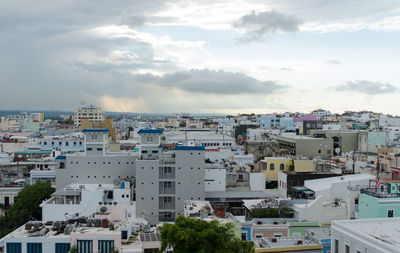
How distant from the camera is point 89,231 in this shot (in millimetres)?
21188

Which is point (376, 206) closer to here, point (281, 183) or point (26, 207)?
point (281, 183)

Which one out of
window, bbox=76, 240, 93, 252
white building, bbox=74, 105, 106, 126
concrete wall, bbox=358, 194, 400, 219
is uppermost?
white building, bbox=74, 105, 106, 126

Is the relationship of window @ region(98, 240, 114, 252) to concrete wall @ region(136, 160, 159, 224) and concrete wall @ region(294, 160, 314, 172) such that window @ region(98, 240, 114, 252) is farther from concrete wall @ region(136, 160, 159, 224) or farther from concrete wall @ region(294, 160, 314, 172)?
concrete wall @ region(294, 160, 314, 172)

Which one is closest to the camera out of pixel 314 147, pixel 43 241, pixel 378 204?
pixel 43 241

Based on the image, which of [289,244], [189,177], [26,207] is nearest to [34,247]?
[289,244]

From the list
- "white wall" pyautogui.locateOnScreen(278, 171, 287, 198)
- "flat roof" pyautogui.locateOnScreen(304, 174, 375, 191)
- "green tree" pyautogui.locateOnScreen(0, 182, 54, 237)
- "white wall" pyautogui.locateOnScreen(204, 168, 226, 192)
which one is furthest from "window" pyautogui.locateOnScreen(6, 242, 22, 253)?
"white wall" pyautogui.locateOnScreen(278, 171, 287, 198)

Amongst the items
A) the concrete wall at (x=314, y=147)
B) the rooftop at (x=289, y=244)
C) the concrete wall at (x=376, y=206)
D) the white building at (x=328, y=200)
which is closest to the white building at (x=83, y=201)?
the white building at (x=328, y=200)

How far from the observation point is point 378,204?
72.2 feet

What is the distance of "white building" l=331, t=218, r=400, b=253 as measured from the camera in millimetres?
14578

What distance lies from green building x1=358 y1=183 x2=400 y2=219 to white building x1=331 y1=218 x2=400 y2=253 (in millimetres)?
3719

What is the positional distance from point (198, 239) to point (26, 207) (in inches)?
952

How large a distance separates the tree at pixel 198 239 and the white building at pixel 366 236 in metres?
4.06

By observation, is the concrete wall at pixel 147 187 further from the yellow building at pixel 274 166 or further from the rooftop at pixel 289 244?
the rooftop at pixel 289 244

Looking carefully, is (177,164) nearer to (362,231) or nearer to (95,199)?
(95,199)
